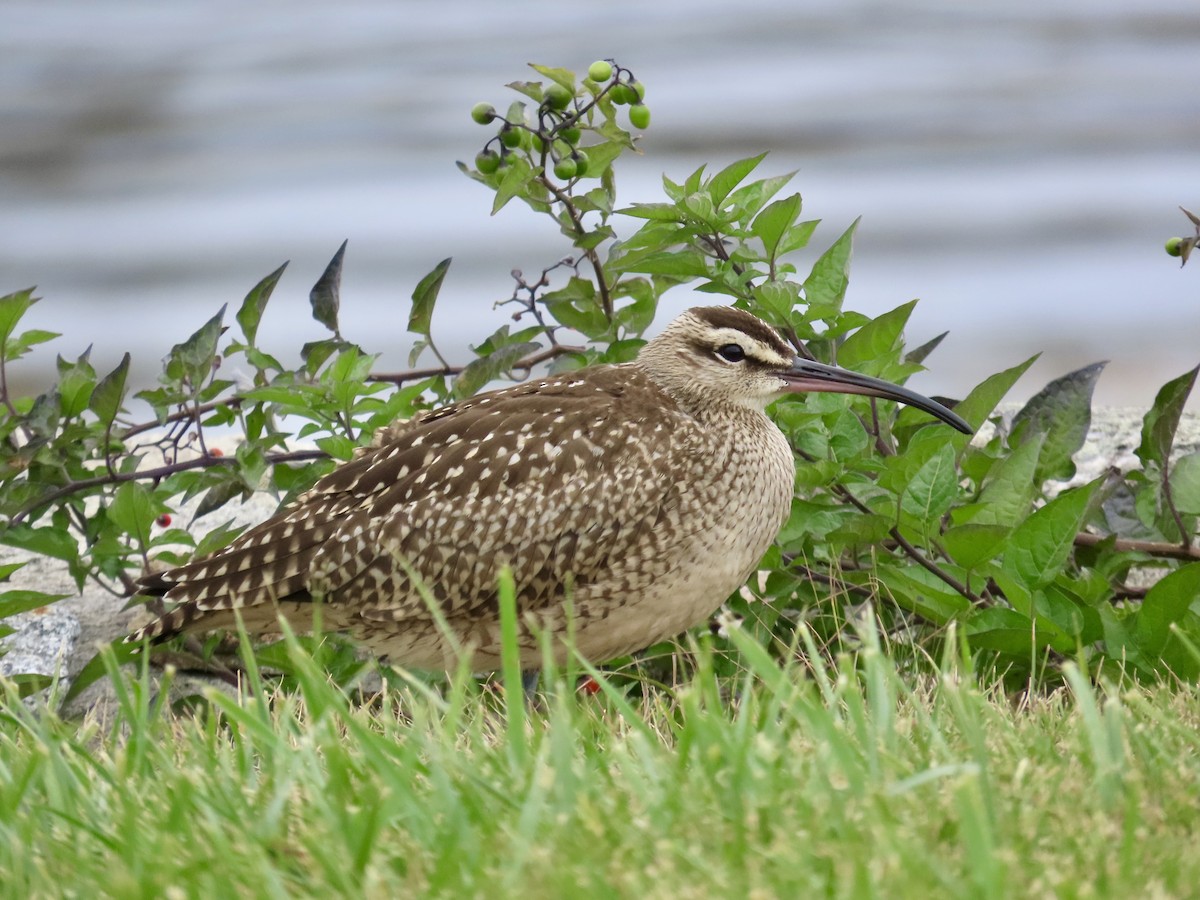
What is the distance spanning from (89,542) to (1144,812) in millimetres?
3714

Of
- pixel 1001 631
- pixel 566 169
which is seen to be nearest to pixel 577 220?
pixel 566 169

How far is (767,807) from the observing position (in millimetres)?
2377

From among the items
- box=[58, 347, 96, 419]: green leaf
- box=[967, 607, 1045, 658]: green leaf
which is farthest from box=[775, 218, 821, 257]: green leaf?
box=[58, 347, 96, 419]: green leaf

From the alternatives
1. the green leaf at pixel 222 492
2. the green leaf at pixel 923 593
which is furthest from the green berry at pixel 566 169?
the green leaf at pixel 923 593

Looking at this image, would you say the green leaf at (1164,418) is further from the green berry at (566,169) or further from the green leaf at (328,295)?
the green leaf at (328,295)

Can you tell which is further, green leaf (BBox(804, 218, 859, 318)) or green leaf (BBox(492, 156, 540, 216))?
green leaf (BBox(804, 218, 859, 318))

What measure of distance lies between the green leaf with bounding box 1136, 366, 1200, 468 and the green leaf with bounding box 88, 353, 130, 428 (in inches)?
118

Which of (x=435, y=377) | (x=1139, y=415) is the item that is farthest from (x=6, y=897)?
(x=1139, y=415)

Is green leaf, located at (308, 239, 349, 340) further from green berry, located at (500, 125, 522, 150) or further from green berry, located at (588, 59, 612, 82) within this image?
green berry, located at (588, 59, 612, 82)

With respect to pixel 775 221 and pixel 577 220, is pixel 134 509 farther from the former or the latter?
pixel 775 221

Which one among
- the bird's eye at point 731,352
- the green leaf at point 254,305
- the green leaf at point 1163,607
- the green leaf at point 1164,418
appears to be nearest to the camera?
the green leaf at point 1163,607

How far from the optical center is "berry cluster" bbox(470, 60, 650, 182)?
15.8 feet

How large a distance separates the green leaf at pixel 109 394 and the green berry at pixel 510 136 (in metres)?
1.32

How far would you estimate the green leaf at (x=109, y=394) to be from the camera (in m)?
4.90
